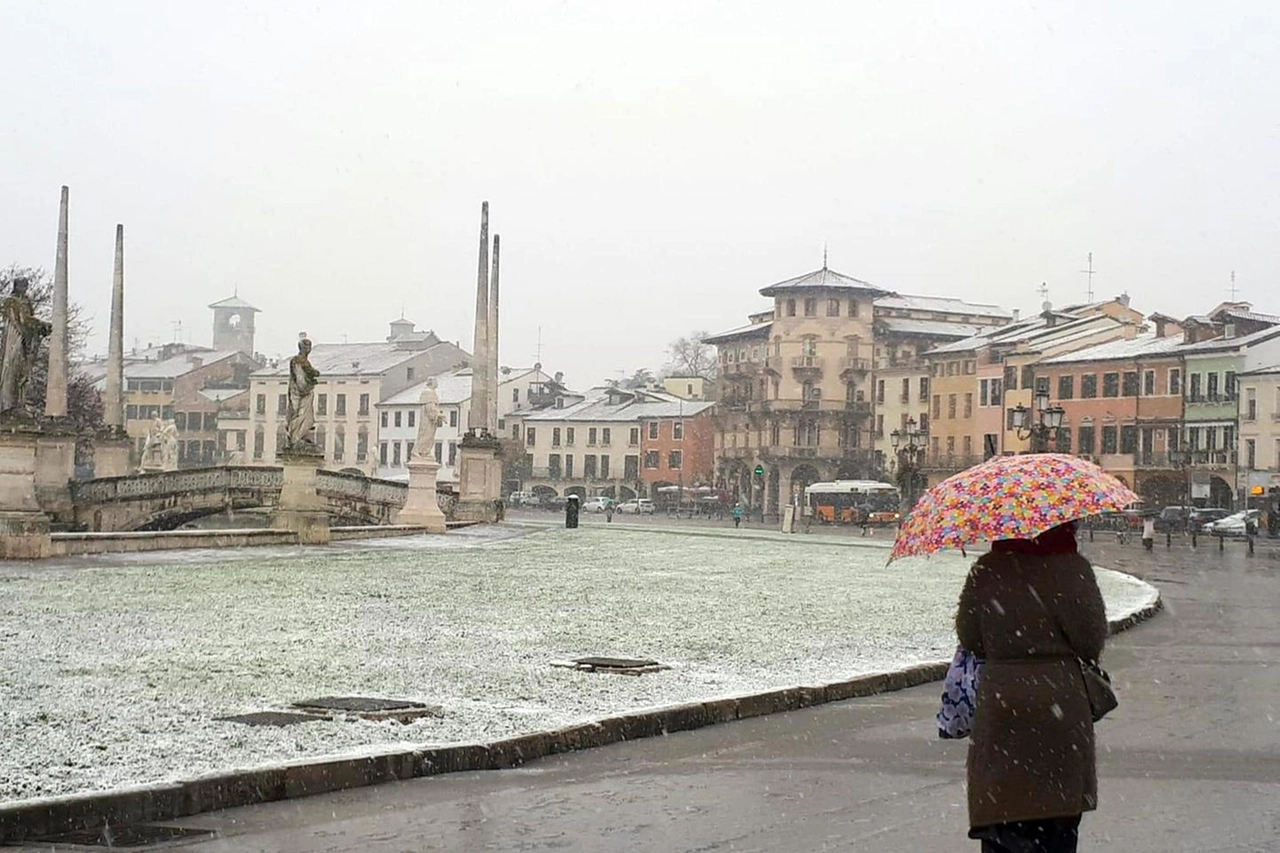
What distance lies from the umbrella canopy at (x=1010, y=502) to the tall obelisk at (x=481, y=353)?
41.1m

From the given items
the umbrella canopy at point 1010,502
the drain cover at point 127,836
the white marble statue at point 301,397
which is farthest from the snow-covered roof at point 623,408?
the umbrella canopy at point 1010,502

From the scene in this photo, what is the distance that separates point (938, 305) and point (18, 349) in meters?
107

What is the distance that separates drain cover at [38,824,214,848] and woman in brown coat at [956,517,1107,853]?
3871mm

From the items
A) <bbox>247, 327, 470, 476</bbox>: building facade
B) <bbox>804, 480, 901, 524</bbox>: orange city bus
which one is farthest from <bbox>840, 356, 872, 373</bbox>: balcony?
<bbox>247, 327, 470, 476</bbox>: building facade

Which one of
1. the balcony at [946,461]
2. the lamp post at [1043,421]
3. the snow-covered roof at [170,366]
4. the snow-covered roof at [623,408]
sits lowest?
the balcony at [946,461]

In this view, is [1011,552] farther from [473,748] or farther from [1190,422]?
[1190,422]

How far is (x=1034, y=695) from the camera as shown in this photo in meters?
5.94

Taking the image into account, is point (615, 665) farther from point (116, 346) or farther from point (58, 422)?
point (116, 346)

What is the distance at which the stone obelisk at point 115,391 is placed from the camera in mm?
53219

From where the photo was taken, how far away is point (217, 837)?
26.5 feet

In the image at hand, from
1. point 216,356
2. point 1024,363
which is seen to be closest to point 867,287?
point 1024,363

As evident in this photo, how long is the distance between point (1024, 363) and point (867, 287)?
2265 centimetres

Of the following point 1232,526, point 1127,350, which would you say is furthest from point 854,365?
point 1232,526

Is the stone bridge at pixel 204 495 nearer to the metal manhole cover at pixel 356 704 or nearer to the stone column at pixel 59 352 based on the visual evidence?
the stone column at pixel 59 352
